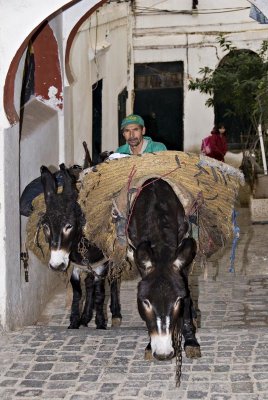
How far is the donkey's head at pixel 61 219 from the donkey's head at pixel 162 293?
111 cm

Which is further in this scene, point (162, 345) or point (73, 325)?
point (73, 325)

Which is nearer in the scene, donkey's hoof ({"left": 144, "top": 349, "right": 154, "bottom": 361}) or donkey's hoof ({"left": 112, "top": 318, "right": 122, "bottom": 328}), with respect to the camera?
donkey's hoof ({"left": 144, "top": 349, "right": 154, "bottom": 361})

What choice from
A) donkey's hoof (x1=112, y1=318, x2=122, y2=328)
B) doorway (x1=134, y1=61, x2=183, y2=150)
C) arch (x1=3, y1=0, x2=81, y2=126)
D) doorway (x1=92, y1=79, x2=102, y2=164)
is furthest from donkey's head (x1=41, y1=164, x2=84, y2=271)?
doorway (x1=134, y1=61, x2=183, y2=150)

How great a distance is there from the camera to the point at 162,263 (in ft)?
21.8

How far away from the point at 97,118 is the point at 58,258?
9659mm

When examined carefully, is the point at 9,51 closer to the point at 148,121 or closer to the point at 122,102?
the point at 122,102

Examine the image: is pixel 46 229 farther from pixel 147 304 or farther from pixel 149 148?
pixel 147 304

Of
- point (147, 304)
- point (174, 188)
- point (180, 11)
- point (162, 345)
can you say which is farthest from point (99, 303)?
point (180, 11)

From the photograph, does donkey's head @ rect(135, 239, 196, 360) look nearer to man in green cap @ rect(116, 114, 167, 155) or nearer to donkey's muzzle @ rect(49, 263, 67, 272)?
donkey's muzzle @ rect(49, 263, 67, 272)

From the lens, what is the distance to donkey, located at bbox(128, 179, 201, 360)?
6.37m

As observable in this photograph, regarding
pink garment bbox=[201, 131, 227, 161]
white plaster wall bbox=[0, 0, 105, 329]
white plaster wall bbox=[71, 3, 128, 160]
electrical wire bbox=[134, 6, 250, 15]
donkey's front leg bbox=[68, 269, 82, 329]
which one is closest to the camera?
white plaster wall bbox=[0, 0, 105, 329]

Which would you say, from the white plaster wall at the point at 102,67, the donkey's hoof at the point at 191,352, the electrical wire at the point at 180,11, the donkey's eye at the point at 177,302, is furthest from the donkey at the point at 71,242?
the electrical wire at the point at 180,11

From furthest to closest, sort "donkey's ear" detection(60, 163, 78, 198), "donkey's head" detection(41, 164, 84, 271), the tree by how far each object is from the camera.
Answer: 1. the tree
2. "donkey's ear" detection(60, 163, 78, 198)
3. "donkey's head" detection(41, 164, 84, 271)

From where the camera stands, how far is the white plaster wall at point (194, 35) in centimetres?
2066
